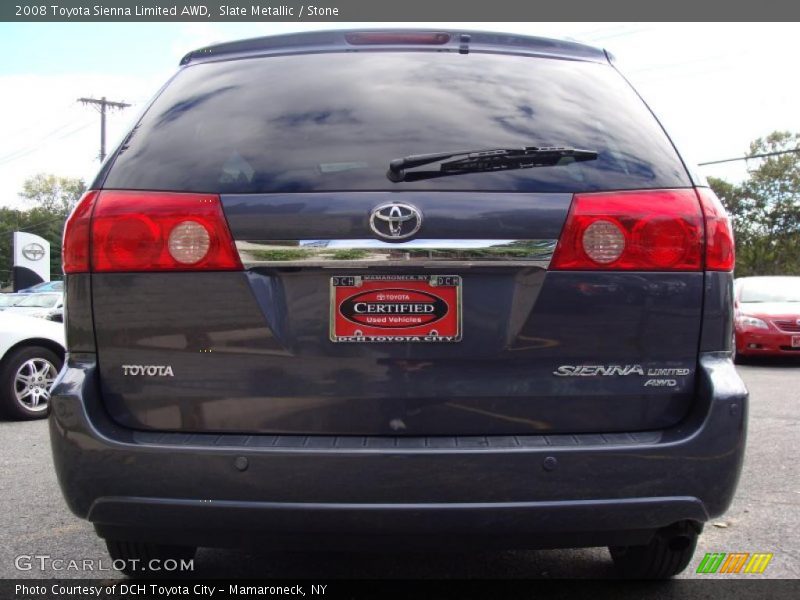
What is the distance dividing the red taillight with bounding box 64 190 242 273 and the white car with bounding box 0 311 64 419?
5.13 m

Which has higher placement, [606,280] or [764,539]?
[606,280]

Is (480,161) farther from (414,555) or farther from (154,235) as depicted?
(414,555)

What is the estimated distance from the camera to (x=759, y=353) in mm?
11305

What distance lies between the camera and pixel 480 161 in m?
2.11

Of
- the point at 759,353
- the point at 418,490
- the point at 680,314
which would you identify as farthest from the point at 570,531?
the point at 759,353

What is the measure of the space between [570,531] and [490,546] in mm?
225

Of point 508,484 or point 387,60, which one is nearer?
point 508,484

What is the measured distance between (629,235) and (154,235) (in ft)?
4.31

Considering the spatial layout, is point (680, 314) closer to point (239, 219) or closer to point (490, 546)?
point (490, 546)

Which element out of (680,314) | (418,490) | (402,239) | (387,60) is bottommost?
(418,490)

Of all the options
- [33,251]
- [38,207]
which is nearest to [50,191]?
[38,207]

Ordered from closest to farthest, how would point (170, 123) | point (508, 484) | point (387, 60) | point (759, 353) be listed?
point (508, 484) < point (170, 123) < point (387, 60) < point (759, 353)

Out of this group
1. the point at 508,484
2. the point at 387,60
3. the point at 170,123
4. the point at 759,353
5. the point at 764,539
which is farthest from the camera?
the point at 759,353

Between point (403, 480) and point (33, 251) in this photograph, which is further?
point (33, 251)
